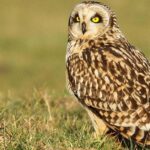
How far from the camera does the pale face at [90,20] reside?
8070mm

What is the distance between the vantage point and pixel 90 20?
26.5ft

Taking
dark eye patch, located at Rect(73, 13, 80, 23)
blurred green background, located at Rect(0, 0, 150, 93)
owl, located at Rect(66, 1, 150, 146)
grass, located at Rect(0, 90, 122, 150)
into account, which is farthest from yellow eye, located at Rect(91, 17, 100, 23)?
blurred green background, located at Rect(0, 0, 150, 93)

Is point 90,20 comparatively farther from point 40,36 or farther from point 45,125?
point 40,36

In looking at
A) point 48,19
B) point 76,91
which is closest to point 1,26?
point 48,19

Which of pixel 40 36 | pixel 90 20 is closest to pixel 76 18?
pixel 90 20

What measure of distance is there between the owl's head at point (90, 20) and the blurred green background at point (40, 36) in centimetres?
1026

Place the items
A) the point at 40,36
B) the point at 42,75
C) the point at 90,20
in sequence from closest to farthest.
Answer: the point at 90,20 < the point at 42,75 < the point at 40,36

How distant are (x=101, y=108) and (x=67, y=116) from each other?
5.25 feet

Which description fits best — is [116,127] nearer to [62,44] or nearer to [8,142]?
[8,142]

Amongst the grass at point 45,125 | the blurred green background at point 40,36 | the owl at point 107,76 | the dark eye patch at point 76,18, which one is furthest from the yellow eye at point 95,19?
the blurred green background at point 40,36

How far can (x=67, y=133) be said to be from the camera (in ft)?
25.0

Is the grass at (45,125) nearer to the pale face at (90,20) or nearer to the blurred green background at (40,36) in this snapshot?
the pale face at (90,20)

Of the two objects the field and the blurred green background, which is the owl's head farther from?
the blurred green background

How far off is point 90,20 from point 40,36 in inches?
802
